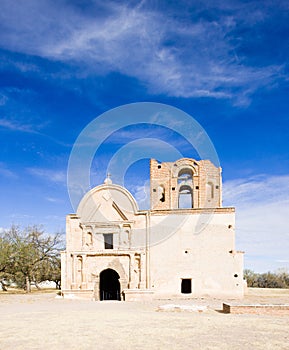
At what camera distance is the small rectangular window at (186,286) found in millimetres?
23320

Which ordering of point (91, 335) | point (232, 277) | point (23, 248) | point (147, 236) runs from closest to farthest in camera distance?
point (91, 335) → point (232, 277) → point (147, 236) → point (23, 248)

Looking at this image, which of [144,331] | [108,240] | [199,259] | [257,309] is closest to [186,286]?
[199,259]

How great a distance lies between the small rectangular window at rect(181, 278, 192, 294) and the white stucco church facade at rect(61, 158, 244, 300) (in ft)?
0.19

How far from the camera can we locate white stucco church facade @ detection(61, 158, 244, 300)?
75.3 feet

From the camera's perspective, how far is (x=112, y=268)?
2403 cm

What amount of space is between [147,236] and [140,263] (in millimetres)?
1693

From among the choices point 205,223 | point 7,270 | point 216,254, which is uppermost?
point 205,223

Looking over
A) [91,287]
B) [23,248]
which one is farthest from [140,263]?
[23,248]

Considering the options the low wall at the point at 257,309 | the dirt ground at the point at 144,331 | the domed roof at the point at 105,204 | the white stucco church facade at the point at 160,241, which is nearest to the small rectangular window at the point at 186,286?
the white stucco church facade at the point at 160,241

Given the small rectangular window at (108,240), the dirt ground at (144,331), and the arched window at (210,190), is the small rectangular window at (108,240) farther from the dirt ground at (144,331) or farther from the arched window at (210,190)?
the dirt ground at (144,331)

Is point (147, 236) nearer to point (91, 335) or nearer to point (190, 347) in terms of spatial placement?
point (91, 335)

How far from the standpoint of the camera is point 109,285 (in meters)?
26.7

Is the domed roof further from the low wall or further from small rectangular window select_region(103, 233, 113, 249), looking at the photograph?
the low wall

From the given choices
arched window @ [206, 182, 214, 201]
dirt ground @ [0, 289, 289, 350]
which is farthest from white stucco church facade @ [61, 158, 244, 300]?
dirt ground @ [0, 289, 289, 350]
